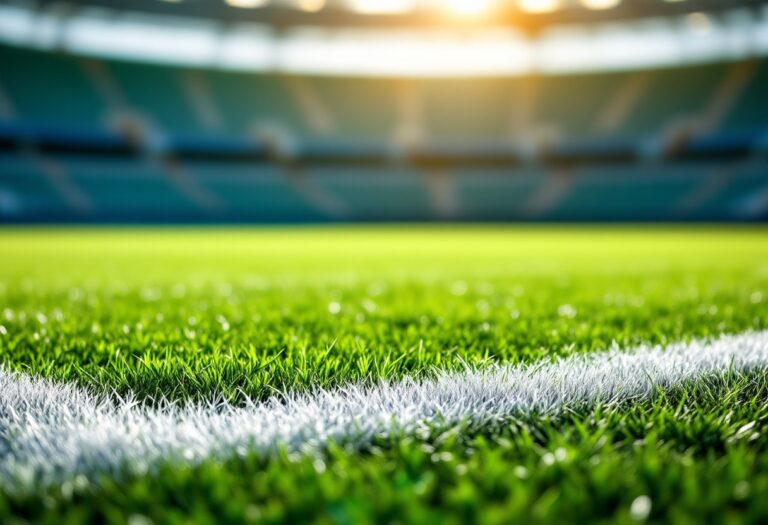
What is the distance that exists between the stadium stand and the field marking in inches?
1156

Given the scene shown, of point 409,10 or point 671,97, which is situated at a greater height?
point 409,10

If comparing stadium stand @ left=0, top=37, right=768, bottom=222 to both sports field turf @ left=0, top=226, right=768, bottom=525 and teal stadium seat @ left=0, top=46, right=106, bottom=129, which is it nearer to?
teal stadium seat @ left=0, top=46, right=106, bottom=129

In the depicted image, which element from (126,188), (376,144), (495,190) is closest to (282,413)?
(126,188)

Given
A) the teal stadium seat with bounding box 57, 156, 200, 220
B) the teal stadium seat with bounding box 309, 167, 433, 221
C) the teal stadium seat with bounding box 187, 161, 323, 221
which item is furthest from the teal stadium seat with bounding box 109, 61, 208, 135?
the teal stadium seat with bounding box 309, 167, 433, 221

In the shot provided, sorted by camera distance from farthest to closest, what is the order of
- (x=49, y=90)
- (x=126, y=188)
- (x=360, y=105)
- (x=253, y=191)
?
(x=360, y=105), (x=253, y=191), (x=49, y=90), (x=126, y=188)

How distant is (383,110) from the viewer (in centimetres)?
3519

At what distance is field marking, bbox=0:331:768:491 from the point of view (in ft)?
3.67

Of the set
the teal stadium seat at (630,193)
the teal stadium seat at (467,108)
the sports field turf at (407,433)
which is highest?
the teal stadium seat at (467,108)

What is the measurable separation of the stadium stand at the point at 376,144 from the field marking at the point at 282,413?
2937 cm

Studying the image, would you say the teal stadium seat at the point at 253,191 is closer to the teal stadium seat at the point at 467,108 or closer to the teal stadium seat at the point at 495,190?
the teal stadium seat at the point at 495,190

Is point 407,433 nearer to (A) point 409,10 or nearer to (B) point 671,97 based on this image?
(A) point 409,10

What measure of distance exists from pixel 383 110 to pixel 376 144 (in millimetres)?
2786

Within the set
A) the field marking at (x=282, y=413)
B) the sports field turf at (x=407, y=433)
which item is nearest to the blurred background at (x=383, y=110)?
the sports field turf at (x=407, y=433)

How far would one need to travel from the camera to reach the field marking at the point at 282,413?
1.12m
